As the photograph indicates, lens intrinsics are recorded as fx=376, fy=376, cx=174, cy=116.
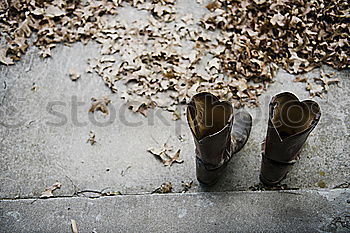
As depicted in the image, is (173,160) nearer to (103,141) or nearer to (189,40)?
(103,141)

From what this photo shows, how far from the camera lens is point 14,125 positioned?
110 inches

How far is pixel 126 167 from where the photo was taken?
99.7 inches

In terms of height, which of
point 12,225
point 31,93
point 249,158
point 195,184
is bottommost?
point 12,225

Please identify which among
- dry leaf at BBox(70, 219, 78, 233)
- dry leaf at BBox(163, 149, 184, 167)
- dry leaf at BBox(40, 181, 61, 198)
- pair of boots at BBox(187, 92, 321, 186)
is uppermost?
pair of boots at BBox(187, 92, 321, 186)

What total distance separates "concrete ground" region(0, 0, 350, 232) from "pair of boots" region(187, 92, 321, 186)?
16 cm

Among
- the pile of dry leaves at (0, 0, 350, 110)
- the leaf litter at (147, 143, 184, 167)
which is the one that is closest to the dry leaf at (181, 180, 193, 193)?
the leaf litter at (147, 143, 184, 167)

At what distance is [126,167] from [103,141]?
290 millimetres

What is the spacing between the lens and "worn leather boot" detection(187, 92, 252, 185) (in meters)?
2.03

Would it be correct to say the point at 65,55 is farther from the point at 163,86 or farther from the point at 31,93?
the point at 163,86

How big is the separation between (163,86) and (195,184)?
0.89m

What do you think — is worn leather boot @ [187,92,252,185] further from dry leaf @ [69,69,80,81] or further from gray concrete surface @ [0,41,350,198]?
dry leaf @ [69,69,80,81]

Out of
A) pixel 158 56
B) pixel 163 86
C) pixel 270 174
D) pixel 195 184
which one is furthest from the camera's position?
pixel 158 56

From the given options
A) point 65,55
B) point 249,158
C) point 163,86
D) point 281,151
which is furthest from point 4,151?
point 281,151

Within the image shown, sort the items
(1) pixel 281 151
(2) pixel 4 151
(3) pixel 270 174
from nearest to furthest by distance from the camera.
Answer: (1) pixel 281 151
(3) pixel 270 174
(2) pixel 4 151
